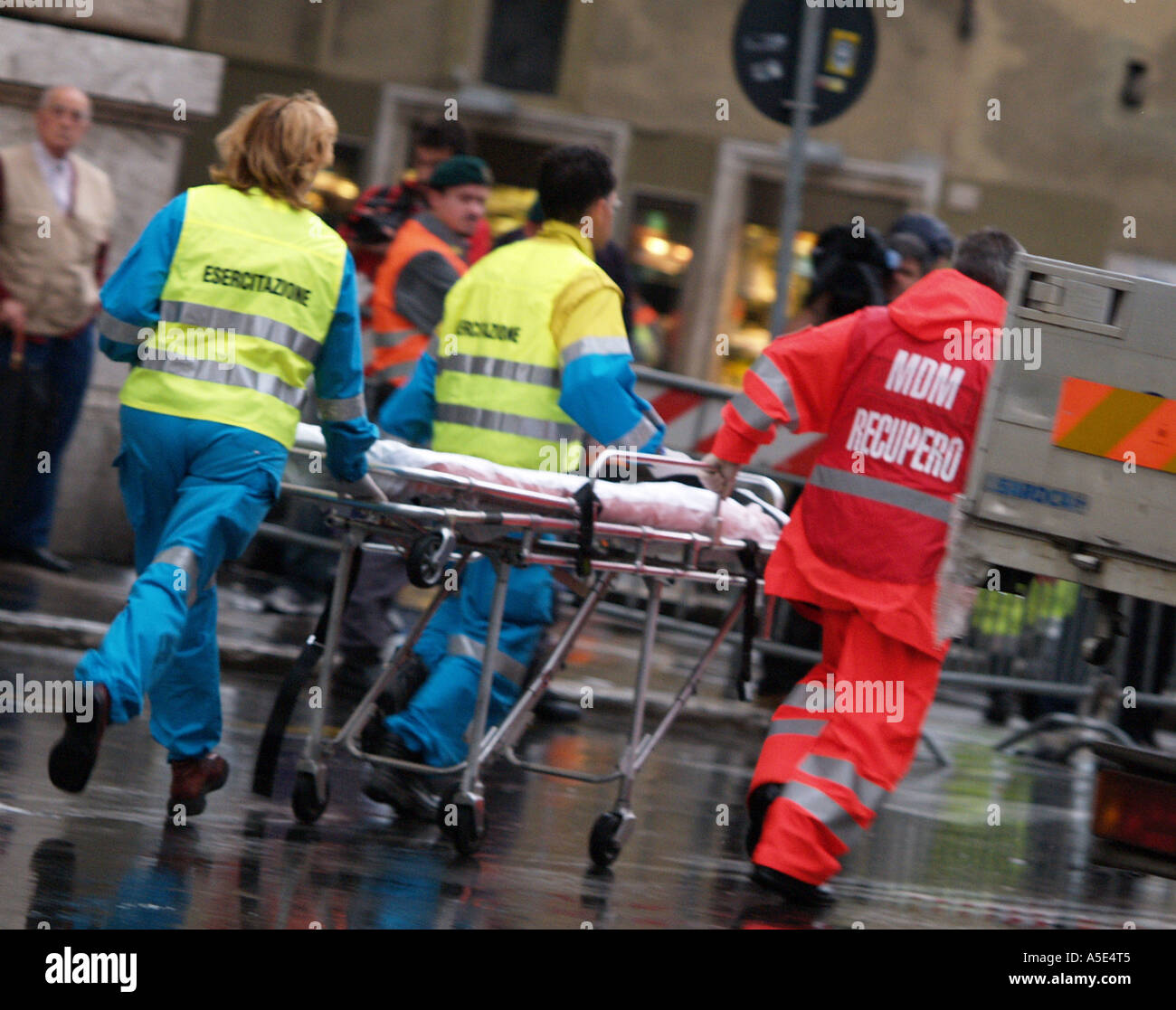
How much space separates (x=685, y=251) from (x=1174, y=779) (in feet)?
48.8

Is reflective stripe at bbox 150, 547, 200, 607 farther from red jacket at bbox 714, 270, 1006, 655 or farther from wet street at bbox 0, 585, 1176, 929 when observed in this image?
red jacket at bbox 714, 270, 1006, 655

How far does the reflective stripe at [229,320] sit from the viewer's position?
5.45 m

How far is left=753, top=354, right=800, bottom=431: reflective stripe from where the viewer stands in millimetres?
6000

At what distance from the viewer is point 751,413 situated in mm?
5961

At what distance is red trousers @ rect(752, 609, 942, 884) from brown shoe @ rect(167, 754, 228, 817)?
1566 mm

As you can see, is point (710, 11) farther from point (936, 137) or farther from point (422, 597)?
point (422, 597)

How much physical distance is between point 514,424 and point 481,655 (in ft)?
2.33

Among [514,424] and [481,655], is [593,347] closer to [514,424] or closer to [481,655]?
[514,424]

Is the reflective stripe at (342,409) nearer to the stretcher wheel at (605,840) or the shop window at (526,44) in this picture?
the stretcher wheel at (605,840)

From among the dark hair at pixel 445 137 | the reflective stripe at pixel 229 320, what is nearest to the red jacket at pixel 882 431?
the reflective stripe at pixel 229 320

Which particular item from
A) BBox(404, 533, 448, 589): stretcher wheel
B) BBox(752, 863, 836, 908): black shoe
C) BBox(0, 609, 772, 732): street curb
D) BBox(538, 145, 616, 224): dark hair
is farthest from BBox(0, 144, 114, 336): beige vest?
BBox(752, 863, 836, 908): black shoe
